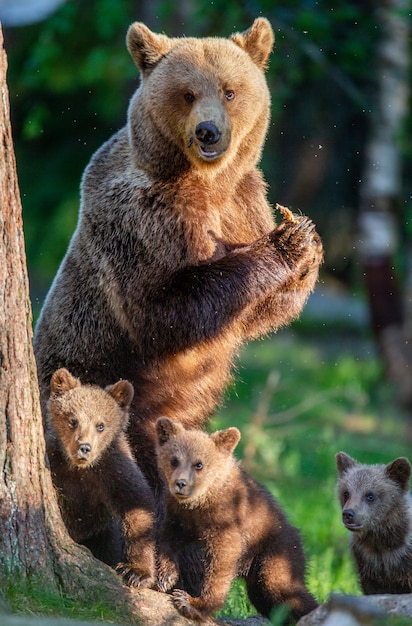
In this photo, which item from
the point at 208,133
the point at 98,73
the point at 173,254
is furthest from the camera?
the point at 98,73

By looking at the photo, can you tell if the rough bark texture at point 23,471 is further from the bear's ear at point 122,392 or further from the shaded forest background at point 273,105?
the shaded forest background at point 273,105

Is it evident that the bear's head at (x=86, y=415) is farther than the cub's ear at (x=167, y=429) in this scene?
No

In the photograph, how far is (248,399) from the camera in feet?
44.8

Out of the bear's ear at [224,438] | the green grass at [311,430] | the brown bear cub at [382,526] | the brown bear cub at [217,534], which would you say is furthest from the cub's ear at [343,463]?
the bear's ear at [224,438]

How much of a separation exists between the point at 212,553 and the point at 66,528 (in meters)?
0.70

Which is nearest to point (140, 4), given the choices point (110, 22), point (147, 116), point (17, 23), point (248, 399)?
point (17, 23)

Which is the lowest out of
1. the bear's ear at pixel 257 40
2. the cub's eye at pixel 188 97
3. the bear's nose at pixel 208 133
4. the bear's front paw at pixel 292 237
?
the bear's front paw at pixel 292 237

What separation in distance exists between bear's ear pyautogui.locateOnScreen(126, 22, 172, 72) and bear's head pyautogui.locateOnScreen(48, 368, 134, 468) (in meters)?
1.90

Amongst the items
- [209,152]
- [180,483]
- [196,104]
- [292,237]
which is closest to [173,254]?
[209,152]

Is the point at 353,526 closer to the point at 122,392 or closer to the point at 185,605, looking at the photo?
the point at 185,605

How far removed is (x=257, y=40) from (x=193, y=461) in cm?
253

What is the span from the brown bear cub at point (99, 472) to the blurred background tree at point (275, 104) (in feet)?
15.7

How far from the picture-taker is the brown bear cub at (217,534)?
486 cm

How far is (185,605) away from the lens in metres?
4.75
